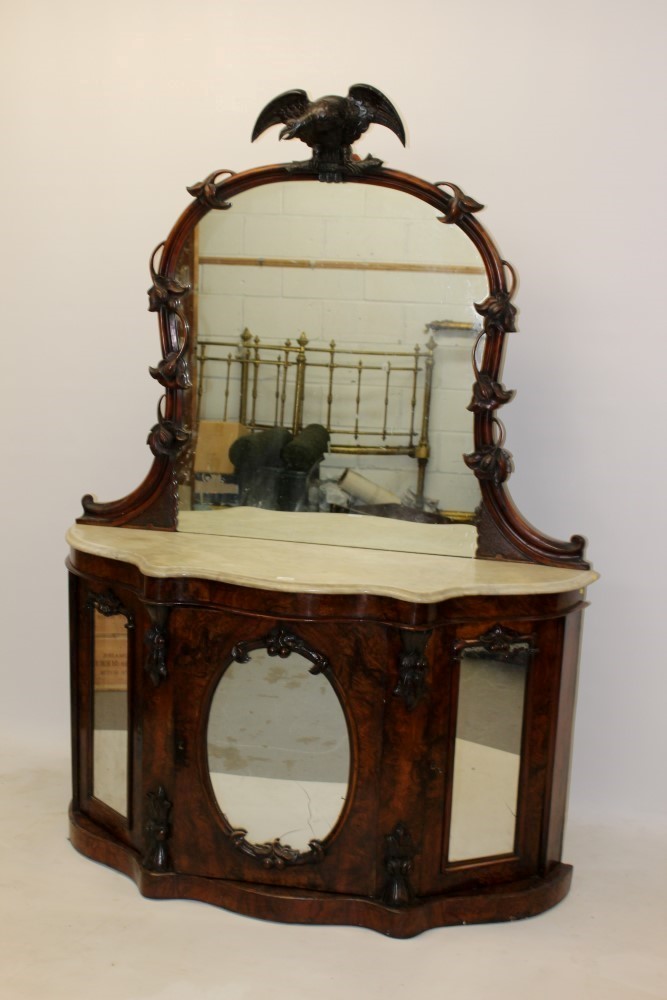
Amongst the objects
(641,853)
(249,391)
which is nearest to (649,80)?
(249,391)

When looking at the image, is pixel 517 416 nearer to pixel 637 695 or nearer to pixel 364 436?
pixel 364 436

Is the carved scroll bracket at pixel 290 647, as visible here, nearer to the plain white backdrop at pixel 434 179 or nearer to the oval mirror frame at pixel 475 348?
the oval mirror frame at pixel 475 348

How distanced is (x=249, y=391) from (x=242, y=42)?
1068mm

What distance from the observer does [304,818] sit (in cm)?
247

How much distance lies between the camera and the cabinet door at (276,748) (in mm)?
2387

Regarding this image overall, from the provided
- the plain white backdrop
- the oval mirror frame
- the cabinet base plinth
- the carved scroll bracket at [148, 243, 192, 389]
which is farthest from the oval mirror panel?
the plain white backdrop

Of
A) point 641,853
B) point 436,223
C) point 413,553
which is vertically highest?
point 436,223

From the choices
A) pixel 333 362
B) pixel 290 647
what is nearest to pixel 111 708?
pixel 290 647

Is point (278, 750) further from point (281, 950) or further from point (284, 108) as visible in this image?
point (284, 108)

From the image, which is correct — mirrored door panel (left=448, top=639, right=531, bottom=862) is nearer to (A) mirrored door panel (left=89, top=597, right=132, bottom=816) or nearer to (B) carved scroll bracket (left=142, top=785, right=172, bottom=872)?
(B) carved scroll bracket (left=142, top=785, right=172, bottom=872)

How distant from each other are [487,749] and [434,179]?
5.12ft

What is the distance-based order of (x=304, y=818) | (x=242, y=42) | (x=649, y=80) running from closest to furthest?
(x=304, y=818), (x=649, y=80), (x=242, y=42)

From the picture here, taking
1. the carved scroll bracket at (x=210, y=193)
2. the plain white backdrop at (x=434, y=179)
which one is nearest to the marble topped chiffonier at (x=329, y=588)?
the carved scroll bracket at (x=210, y=193)

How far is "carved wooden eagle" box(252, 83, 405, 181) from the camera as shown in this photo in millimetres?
2588
